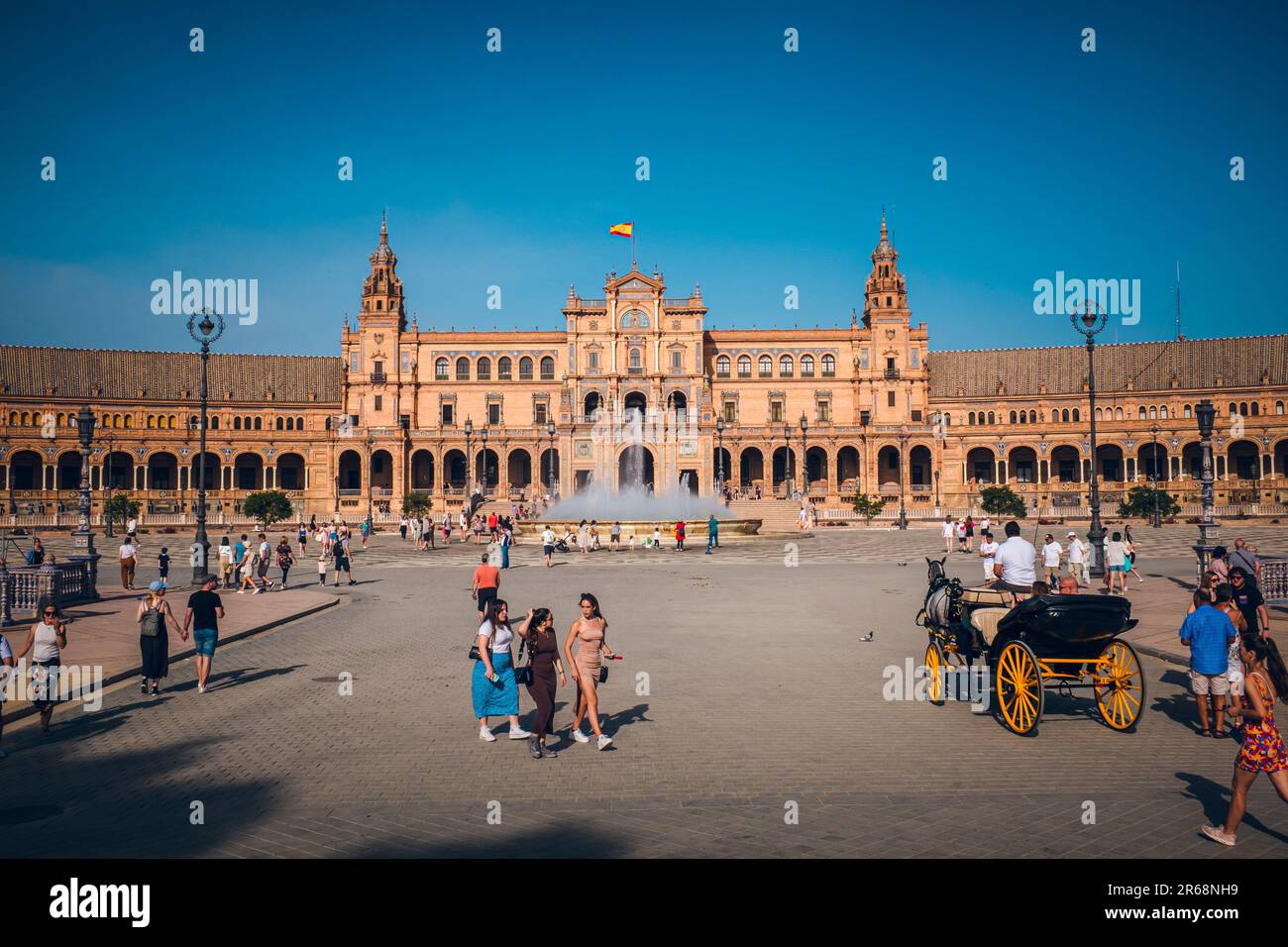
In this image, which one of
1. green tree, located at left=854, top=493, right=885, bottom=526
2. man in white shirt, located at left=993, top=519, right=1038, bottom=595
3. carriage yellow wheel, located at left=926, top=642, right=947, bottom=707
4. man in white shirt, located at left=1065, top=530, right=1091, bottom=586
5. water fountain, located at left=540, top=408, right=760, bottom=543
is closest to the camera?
carriage yellow wheel, located at left=926, top=642, right=947, bottom=707

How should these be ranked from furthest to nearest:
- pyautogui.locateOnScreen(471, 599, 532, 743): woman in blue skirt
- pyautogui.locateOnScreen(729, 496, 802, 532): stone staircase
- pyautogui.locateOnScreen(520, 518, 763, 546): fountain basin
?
1. pyautogui.locateOnScreen(729, 496, 802, 532): stone staircase
2. pyautogui.locateOnScreen(520, 518, 763, 546): fountain basin
3. pyautogui.locateOnScreen(471, 599, 532, 743): woman in blue skirt

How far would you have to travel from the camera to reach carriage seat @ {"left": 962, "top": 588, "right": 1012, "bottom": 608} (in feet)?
34.9

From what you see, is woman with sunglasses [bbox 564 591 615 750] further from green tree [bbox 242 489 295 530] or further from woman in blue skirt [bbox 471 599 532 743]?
green tree [bbox 242 489 295 530]

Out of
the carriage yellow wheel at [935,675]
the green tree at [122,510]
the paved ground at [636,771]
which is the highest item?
the green tree at [122,510]

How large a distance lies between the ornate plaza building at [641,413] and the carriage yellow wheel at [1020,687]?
6248 cm

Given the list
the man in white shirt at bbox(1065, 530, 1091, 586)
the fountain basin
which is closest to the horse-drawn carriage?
the man in white shirt at bbox(1065, 530, 1091, 586)

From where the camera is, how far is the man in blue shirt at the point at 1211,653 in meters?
9.07

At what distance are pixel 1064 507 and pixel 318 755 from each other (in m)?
64.1


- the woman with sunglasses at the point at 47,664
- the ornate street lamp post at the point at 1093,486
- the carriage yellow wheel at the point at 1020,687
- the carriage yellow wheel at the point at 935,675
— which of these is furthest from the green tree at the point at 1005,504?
the woman with sunglasses at the point at 47,664

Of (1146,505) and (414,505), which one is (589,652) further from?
(1146,505)

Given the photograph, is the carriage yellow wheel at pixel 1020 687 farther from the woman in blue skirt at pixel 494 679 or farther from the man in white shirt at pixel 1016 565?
the woman in blue skirt at pixel 494 679

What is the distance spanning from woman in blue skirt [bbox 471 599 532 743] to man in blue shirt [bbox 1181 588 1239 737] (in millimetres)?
6944

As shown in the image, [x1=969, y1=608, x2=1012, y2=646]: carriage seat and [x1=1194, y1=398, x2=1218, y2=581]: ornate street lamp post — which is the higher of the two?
[x1=1194, y1=398, x2=1218, y2=581]: ornate street lamp post
